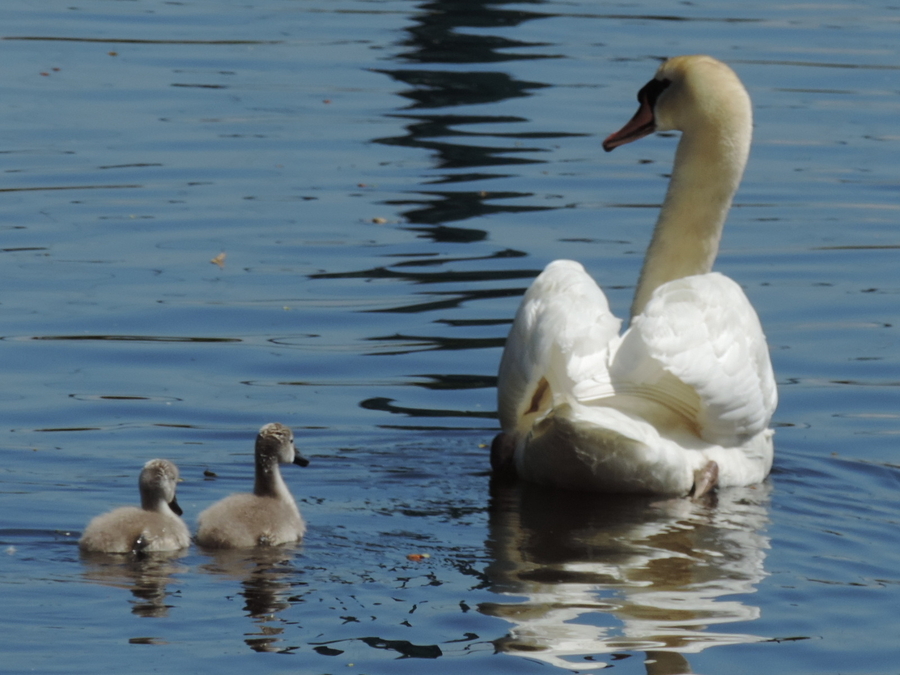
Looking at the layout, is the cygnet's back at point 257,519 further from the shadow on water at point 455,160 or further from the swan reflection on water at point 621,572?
the shadow on water at point 455,160

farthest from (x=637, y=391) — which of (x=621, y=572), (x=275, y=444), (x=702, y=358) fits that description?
(x=275, y=444)

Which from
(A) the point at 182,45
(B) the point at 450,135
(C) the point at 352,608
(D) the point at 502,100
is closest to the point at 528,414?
(C) the point at 352,608

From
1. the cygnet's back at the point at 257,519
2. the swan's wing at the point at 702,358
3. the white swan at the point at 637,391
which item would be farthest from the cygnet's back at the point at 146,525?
the swan's wing at the point at 702,358

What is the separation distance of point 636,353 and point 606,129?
9420mm

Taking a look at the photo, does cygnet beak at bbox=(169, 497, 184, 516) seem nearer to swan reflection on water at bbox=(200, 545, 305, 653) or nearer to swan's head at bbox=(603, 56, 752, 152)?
swan reflection on water at bbox=(200, 545, 305, 653)

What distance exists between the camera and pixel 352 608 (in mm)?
6023

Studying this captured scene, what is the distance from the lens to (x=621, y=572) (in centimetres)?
670

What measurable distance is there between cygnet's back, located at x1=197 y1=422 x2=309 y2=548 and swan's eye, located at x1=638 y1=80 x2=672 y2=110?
303 centimetres

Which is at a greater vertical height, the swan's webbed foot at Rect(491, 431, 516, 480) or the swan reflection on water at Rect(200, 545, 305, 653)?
the swan's webbed foot at Rect(491, 431, 516, 480)

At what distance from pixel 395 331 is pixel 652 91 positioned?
2.26 metres

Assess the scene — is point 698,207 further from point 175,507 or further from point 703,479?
point 175,507

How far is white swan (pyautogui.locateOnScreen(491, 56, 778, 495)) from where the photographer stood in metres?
7.27

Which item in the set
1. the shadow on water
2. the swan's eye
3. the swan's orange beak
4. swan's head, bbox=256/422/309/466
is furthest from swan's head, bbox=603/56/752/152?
swan's head, bbox=256/422/309/466

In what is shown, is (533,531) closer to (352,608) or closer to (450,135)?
→ (352,608)
